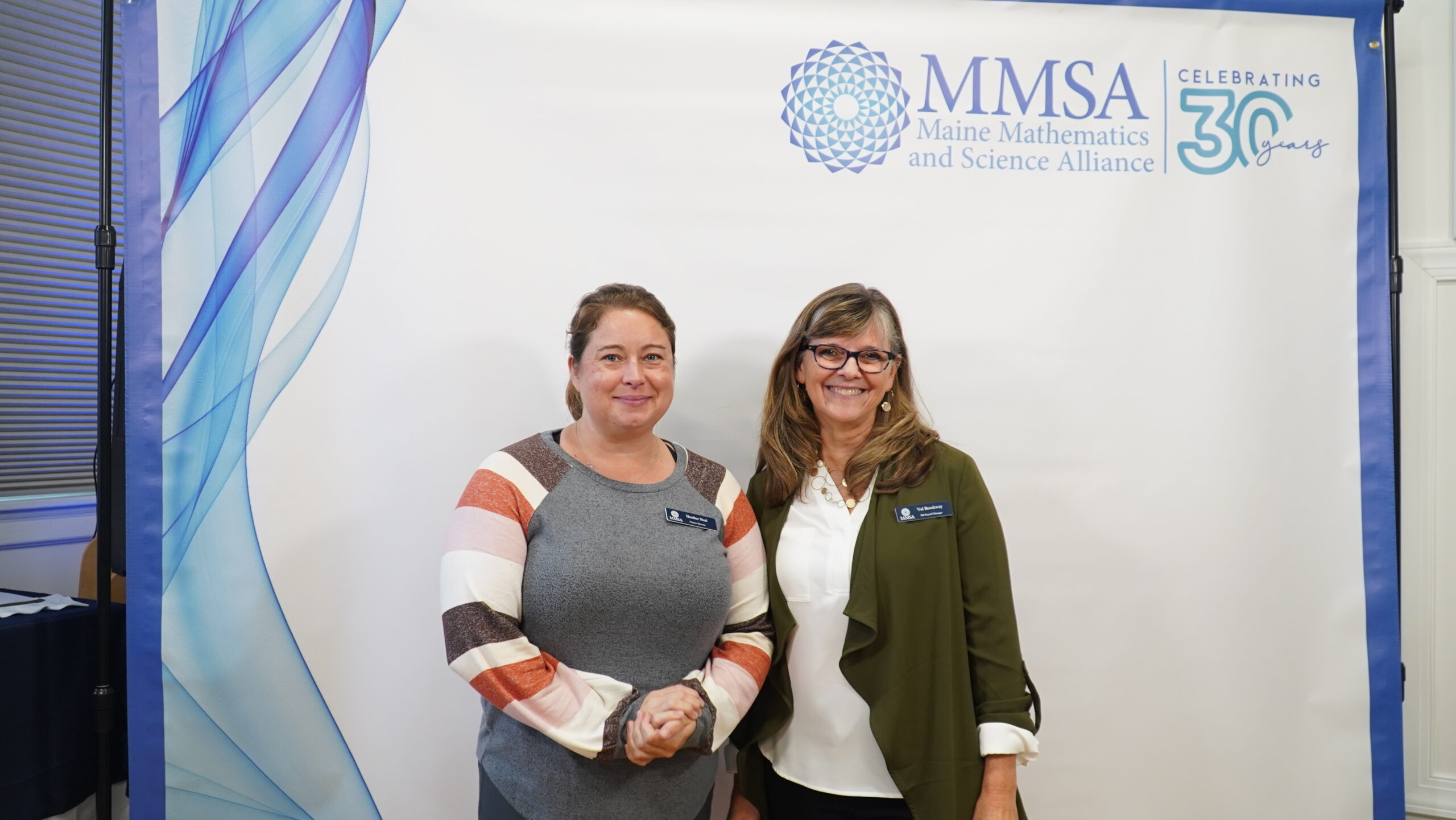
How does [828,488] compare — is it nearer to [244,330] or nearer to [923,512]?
[923,512]

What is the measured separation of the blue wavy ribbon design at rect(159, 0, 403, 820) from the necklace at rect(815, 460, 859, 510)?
1.30 meters

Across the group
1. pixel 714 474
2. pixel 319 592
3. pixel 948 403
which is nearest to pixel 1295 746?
pixel 948 403

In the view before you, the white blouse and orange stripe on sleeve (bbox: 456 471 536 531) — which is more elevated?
orange stripe on sleeve (bbox: 456 471 536 531)

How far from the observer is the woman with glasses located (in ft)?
5.23

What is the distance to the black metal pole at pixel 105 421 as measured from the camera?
200 centimetres

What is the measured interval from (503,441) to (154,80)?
1221 mm

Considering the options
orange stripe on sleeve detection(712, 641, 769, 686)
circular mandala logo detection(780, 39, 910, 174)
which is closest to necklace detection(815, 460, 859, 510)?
orange stripe on sleeve detection(712, 641, 769, 686)

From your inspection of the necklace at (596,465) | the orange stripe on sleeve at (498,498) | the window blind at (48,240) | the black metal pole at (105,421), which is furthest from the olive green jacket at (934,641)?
the window blind at (48,240)

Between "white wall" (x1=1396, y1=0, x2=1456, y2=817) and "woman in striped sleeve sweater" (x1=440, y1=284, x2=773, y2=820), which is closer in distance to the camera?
"woman in striped sleeve sweater" (x1=440, y1=284, x2=773, y2=820)

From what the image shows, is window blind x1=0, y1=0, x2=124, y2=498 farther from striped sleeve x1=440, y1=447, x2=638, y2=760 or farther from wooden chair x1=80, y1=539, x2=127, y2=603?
striped sleeve x1=440, y1=447, x2=638, y2=760

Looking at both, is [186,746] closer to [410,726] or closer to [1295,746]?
[410,726]

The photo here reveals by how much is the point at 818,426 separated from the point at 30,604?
6.22ft

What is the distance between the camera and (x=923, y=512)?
5.36 ft

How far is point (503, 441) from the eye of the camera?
2.19 meters
